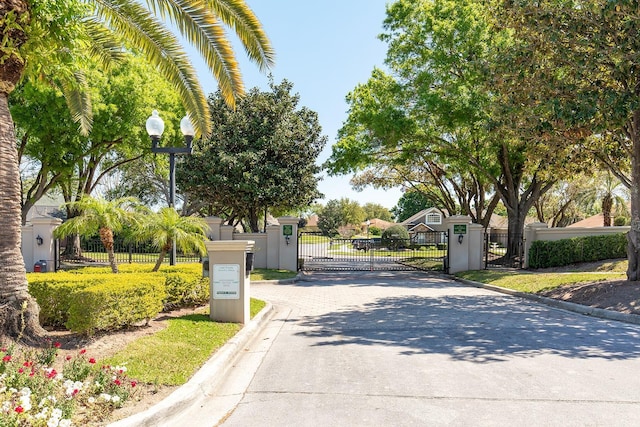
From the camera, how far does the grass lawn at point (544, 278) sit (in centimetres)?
1390

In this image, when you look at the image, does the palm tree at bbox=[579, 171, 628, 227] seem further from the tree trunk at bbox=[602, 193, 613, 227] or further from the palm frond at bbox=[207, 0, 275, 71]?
the palm frond at bbox=[207, 0, 275, 71]

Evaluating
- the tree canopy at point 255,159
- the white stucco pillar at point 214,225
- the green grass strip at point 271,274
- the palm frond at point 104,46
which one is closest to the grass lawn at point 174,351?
the palm frond at point 104,46

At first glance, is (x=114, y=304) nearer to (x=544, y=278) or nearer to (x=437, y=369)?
(x=437, y=369)

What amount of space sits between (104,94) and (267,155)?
764cm

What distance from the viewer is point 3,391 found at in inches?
157

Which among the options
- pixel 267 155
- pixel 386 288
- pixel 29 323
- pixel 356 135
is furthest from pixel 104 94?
pixel 29 323

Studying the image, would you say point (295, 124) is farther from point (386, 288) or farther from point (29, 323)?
point (29, 323)

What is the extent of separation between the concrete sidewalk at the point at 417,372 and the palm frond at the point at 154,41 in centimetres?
510

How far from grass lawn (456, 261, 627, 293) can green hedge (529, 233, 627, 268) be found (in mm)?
894

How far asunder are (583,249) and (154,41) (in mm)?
16907

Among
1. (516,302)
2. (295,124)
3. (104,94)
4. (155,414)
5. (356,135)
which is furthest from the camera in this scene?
(295,124)

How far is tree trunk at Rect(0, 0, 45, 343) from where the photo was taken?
5.91 meters

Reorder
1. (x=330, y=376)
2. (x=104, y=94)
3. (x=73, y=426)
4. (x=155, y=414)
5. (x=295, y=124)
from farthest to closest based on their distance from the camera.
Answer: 1. (x=295, y=124)
2. (x=104, y=94)
3. (x=330, y=376)
4. (x=155, y=414)
5. (x=73, y=426)

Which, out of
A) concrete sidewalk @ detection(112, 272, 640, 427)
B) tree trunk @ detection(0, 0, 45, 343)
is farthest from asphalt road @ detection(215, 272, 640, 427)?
tree trunk @ detection(0, 0, 45, 343)
